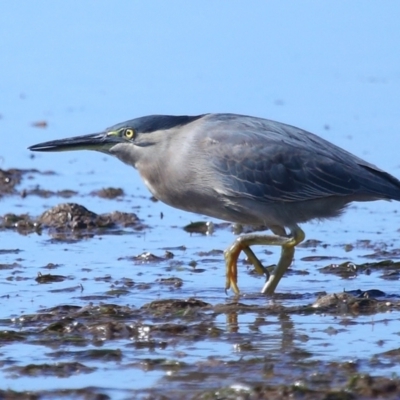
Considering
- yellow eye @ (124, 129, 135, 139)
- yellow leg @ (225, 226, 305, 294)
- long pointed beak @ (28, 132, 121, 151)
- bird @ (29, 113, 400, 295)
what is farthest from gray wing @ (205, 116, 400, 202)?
long pointed beak @ (28, 132, 121, 151)

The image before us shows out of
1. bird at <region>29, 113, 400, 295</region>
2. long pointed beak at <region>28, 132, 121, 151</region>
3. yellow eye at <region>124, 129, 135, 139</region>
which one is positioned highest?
yellow eye at <region>124, 129, 135, 139</region>

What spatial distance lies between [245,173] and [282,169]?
0.94ft

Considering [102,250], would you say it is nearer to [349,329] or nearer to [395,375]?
[349,329]

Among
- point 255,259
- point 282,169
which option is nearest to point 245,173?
point 282,169

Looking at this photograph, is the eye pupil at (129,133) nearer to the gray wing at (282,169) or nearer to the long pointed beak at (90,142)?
the long pointed beak at (90,142)

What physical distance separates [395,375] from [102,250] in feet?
14.2

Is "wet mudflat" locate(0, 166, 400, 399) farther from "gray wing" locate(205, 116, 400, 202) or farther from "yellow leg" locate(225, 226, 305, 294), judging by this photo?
"gray wing" locate(205, 116, 400, 202)

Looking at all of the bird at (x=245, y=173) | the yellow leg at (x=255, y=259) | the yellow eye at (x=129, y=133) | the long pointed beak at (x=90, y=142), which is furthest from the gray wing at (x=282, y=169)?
the long pointed beak at (x=90, y=142)

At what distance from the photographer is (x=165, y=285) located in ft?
28.9

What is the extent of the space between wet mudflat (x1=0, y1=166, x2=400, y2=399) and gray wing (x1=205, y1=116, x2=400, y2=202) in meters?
0.63

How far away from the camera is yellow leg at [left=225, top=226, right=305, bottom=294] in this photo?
862 centimetres

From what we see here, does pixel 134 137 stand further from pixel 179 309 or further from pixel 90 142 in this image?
pixel 179 309

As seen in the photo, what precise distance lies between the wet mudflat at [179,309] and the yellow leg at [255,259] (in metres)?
0.14

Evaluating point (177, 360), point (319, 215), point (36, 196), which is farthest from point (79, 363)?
point (36, 196)
